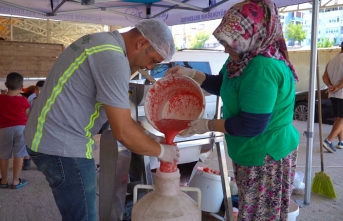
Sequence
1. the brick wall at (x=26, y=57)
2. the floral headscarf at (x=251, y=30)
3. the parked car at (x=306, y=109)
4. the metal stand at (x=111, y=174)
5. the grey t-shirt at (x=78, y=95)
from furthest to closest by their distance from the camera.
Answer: the parked car at (x=306, y=109)
the brick wall at (x=26, y=57)
the metal stand at (x=111, y=174)
the floral headscarf at (x=251, y=30)
the grey t-shirt at (x=78, y=95)

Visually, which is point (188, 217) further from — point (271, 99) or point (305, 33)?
point (305, 33)

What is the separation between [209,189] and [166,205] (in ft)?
4.50

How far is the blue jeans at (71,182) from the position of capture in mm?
1449

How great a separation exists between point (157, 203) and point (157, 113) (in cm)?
40

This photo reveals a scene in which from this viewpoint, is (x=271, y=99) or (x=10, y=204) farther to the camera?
(x=10, y=204)

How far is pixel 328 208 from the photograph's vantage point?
3.23 meters

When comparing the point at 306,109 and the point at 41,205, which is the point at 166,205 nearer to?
the point at 41,205

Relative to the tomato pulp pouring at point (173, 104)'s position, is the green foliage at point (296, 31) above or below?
above

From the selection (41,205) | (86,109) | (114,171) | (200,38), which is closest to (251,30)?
(86,109)

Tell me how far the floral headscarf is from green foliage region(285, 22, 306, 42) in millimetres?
34053

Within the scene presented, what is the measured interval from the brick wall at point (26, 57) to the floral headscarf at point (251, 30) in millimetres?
Result: 7635

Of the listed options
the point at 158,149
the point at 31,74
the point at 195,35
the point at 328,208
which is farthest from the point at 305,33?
the point at 158,149

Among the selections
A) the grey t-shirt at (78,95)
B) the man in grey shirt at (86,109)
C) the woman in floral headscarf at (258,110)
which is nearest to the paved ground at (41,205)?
the woman in floral headscarf at (258,110)

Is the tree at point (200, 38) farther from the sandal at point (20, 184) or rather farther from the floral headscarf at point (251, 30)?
the floral headscarf at point (251, 30)
